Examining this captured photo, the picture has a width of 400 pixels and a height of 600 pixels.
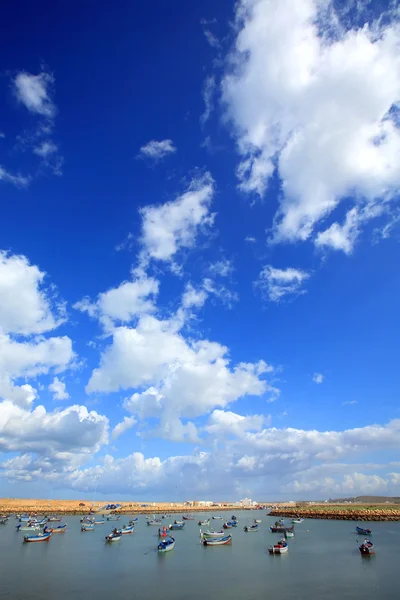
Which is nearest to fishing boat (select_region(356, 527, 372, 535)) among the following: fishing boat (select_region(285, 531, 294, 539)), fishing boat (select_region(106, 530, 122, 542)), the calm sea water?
the calm sea water

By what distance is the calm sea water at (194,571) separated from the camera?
95.7ft

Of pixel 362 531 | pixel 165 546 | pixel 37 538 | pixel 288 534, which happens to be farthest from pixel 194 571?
pixel 362 531

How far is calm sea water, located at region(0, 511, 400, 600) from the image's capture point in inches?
1148

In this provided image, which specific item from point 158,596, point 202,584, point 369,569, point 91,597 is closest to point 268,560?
point 369,569

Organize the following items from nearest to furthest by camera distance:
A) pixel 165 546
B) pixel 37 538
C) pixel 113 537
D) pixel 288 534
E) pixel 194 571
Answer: pixel 194 571
pixel 165 546
pixel 37 538
pixel 113 537
pixel 288 534

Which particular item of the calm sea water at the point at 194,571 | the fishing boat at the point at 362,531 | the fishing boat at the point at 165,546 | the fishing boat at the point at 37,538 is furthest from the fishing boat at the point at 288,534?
the fishing boat at the point at 37,538

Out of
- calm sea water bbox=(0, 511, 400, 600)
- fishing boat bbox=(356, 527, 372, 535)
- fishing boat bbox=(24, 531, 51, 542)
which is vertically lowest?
calm sea water bbox=(0, 511, 400, 600)

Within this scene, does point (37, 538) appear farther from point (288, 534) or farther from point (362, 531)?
point (362, 531)

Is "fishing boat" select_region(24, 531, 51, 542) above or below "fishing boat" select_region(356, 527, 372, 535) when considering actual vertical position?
above

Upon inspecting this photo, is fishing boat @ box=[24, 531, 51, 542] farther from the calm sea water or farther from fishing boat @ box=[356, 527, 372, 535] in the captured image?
fishing boat @ box=[356, 527, 372, 535]

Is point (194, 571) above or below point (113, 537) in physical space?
below

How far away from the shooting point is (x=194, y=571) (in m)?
37.6

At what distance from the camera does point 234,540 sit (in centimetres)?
6312

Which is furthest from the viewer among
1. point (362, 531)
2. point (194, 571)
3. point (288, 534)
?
point (288, 534)
